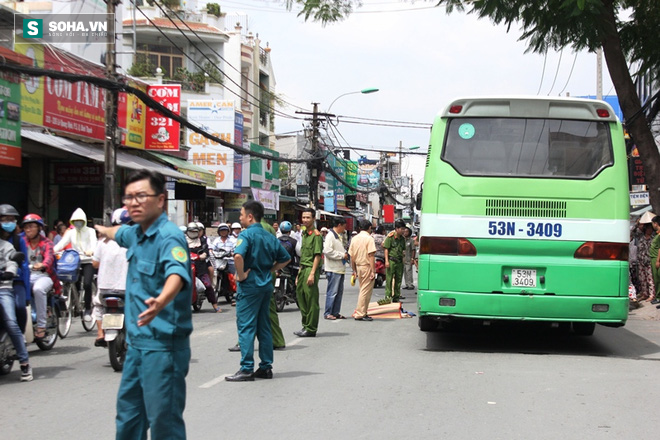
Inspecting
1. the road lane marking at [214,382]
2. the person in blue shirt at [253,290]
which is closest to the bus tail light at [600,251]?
the person in blue shirt at [253,290]

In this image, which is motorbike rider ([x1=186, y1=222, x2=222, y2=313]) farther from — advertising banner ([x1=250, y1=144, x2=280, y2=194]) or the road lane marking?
advertising banner ([x1=250, y1=144, x2=280, y2=194])

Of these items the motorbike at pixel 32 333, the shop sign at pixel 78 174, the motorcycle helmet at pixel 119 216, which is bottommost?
the motorbike at pixel 32 333

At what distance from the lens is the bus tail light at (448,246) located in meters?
9.67

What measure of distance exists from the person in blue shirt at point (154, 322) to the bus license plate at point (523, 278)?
609cm

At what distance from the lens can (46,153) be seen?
18.5 meters

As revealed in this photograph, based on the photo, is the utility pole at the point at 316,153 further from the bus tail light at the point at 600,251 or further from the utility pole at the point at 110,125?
the bus tail light at the point at 600,251

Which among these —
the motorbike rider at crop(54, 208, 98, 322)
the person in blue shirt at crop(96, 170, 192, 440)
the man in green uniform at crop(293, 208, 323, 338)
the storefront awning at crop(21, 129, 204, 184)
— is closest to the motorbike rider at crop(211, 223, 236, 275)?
the storefront awning at crop(21, 129, 204, 184)

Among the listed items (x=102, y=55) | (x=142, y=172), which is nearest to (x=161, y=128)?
(x=102, y=55)

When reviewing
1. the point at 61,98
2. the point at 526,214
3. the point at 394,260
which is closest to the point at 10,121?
the point at 61,98

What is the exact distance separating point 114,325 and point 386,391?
3063 mm

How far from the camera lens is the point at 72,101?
760 inches

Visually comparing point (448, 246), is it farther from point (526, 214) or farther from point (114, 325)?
point (114, 325)

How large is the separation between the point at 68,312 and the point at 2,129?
4933mm

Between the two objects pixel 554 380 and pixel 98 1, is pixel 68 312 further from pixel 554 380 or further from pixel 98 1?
pixel 98 1
